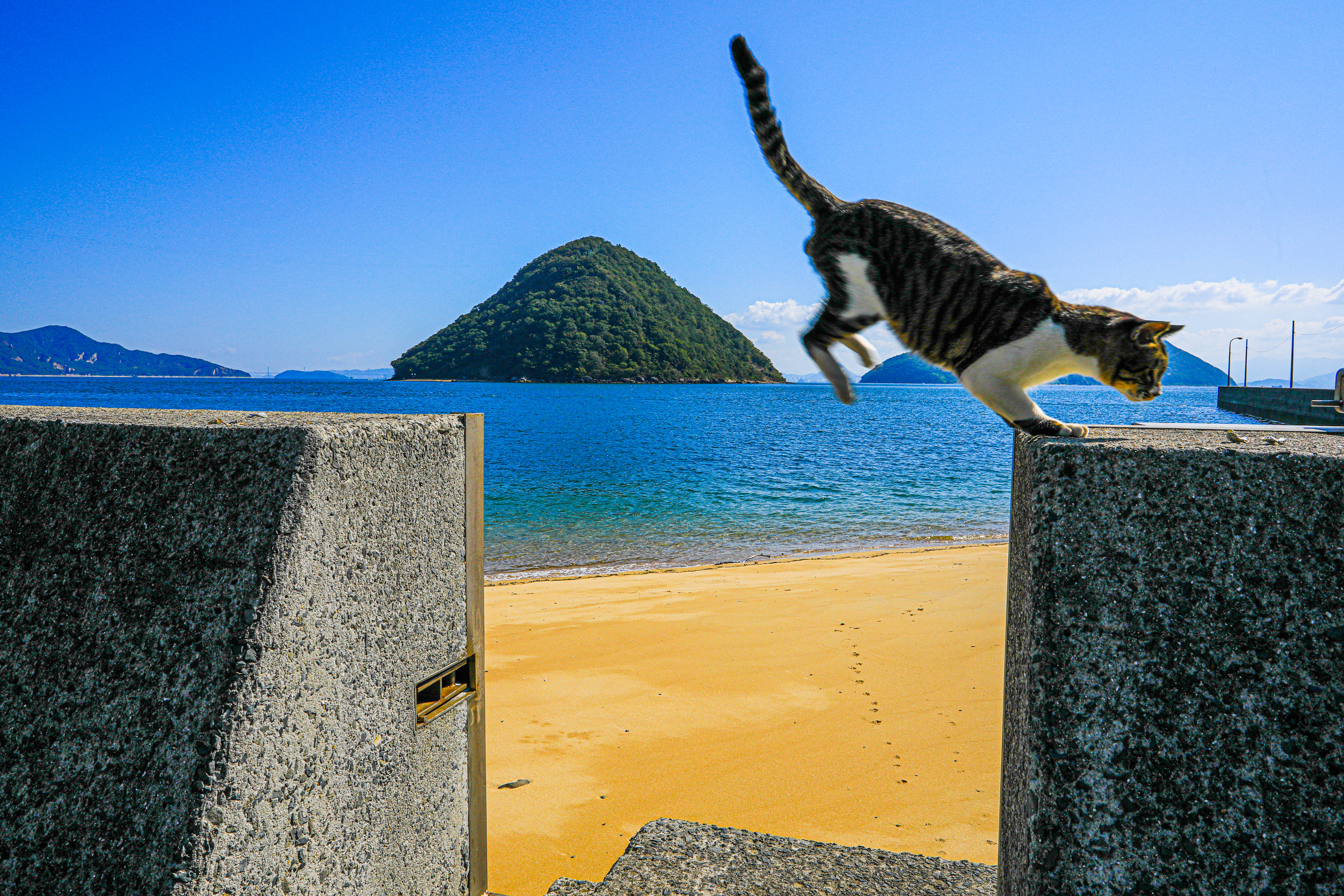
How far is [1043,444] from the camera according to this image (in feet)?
4.30

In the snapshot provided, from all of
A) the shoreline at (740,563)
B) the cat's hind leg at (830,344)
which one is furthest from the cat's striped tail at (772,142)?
the shoreline at (740,563)

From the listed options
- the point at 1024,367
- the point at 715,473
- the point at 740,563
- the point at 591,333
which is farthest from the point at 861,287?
the point at 591,333

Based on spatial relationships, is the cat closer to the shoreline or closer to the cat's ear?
the cat's ear

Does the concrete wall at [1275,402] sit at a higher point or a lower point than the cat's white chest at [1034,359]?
higher

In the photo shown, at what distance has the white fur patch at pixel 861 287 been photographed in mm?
1727

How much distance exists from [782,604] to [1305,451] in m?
7.41

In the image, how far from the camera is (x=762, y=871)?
234 centimetres

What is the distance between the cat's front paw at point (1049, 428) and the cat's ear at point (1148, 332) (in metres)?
0.21

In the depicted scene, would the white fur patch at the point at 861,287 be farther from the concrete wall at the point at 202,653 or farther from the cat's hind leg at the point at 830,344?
the concrete wall at the point at 202,653

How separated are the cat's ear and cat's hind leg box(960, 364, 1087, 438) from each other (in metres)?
0.21

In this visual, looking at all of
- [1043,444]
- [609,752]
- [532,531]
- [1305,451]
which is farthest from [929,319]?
[532,531]

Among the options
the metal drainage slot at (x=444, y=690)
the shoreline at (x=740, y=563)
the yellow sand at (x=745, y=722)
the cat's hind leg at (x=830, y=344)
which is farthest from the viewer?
the shoreline at (x=740, y=563)

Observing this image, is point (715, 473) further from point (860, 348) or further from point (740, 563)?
point (860, 348)

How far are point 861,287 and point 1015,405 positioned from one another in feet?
1.51
